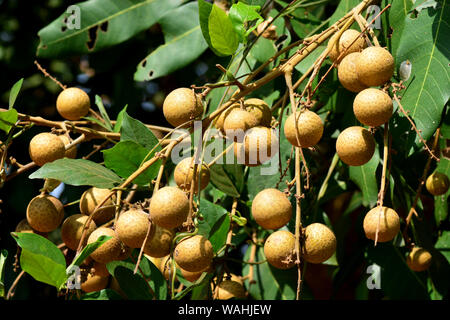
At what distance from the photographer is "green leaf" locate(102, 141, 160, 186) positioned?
89cm

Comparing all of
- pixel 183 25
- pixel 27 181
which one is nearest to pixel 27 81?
pixel 27 181

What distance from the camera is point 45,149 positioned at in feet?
3.11

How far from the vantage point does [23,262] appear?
2.60 feet

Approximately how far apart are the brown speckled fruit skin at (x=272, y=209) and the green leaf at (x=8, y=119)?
17.6 inches

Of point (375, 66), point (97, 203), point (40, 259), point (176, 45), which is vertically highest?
point (176, 45)

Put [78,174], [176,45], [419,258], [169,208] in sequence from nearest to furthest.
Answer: [169,208]
[78,174]
[419,258]
[176,45]

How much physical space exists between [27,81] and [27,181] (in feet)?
2.05

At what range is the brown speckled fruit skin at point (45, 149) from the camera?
3.11 ft

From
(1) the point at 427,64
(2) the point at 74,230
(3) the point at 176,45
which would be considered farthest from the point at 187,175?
(3) the point at 176,45

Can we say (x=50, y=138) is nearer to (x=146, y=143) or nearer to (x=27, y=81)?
(x=146, y=143)

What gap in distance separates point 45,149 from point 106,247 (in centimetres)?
23

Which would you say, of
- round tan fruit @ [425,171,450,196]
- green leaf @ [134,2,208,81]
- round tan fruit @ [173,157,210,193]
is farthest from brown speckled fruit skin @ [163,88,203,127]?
green leaf @ [134,2,208,81]

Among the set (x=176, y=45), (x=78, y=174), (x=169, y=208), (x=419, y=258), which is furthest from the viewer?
(x=176, y=45)

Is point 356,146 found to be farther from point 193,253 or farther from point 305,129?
point 193,253
